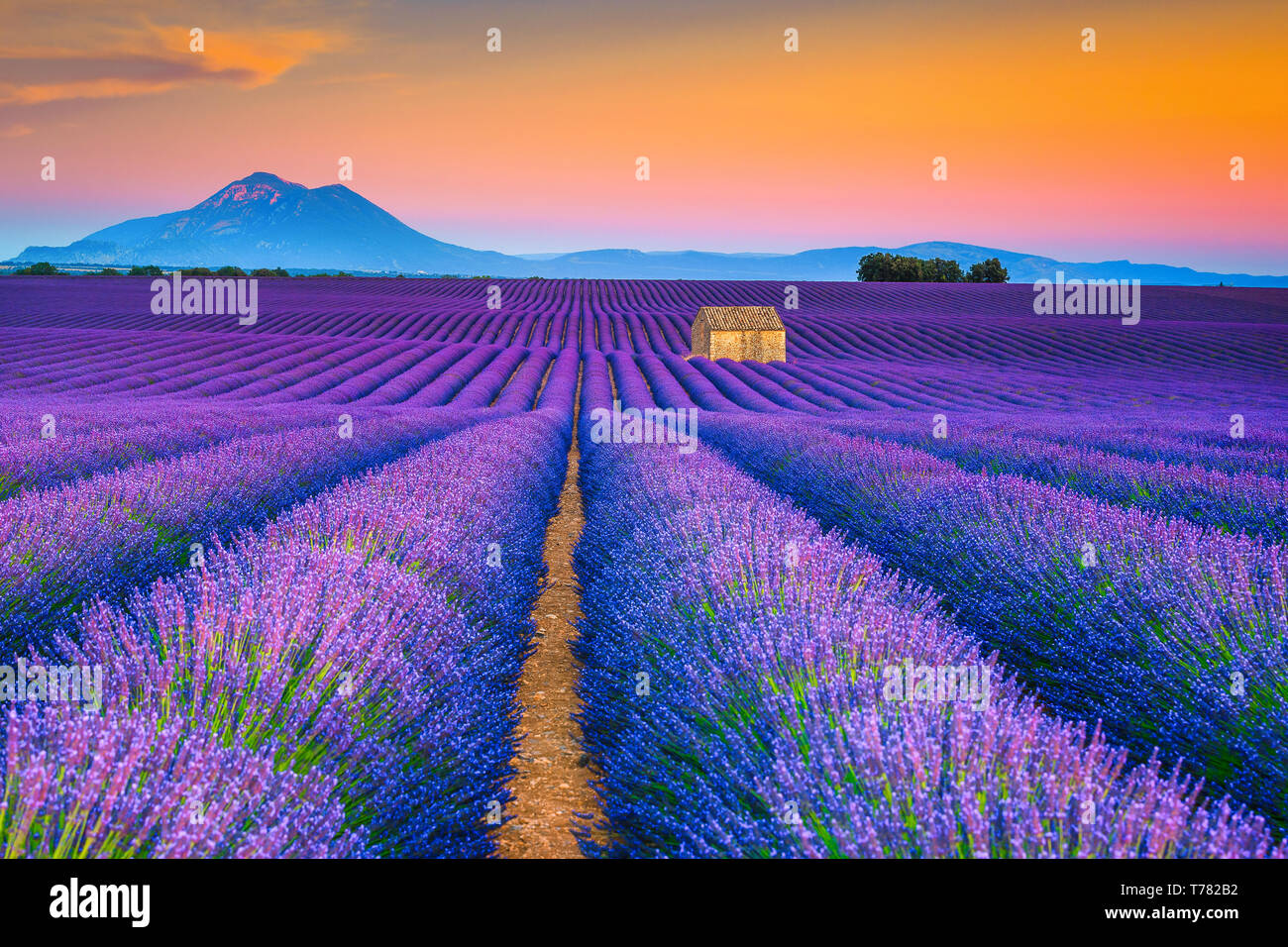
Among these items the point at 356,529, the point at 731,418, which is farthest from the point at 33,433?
the point at 731,418

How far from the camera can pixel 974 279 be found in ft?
220

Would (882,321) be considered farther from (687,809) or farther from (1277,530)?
(687,809)

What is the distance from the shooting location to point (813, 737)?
65.2 inches

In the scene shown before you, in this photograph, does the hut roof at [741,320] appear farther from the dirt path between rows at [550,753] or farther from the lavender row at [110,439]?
the dirt path between rows at [550,753]

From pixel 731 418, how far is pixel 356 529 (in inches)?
341

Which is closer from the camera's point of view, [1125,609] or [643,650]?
[643,650]

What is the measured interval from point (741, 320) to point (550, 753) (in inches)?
1021

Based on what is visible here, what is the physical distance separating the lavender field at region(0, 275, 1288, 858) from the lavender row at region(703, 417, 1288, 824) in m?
0.02

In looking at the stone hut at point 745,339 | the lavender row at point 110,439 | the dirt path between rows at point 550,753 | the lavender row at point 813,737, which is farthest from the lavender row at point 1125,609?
the stone hut at point 745,339

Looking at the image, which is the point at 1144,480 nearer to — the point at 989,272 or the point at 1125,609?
the point at 1125,609

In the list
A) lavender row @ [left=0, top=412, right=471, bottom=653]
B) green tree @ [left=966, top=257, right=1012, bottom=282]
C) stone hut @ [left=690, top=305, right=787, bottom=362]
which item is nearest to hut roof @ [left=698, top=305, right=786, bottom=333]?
stone hut @ [left=690, top=305, right=787, bottom=362]

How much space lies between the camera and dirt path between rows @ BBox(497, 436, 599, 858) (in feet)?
7.82

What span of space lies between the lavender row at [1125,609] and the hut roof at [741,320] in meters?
22.6

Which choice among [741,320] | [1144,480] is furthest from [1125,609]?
[741,320]
